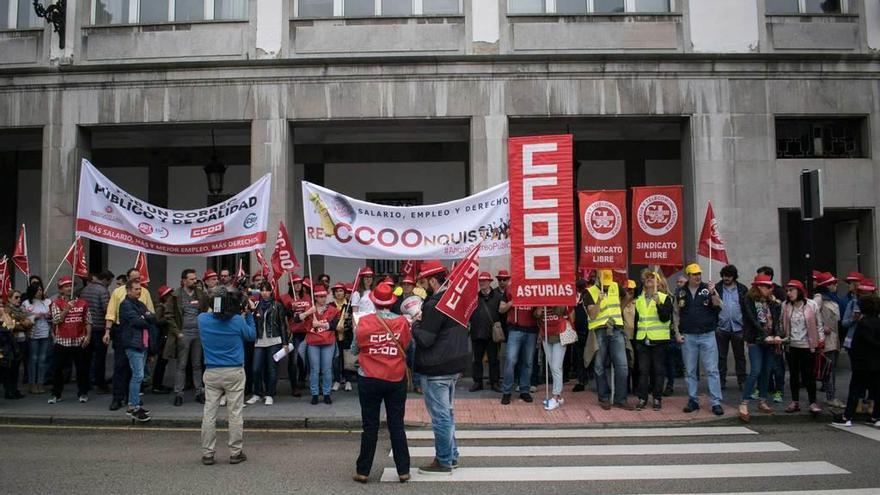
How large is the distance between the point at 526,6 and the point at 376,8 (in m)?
3.24

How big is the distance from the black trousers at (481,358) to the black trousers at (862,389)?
5311 mm

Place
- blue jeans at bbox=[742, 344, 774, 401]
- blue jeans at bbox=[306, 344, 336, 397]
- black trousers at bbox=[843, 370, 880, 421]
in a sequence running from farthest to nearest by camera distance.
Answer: blue jeans at bbox=[306, 344, 336, 397], blue jeans at bbox=[742, 344, 774, 401], black trousers at bbox=[843, 370, 880, 421]

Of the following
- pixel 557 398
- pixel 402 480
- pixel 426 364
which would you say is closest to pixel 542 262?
pixel 557 398

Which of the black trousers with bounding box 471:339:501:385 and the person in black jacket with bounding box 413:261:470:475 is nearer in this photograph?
the person in black jacket with bounding box 413:261:470:475

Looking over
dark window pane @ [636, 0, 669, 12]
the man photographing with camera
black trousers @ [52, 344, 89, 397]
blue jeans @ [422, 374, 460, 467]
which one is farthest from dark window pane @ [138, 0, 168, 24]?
blue jeans @ [422, 374, 460, 467]

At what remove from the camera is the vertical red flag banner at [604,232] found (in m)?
11.0

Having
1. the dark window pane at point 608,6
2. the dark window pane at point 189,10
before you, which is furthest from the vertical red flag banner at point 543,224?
the dark window pane at point 189,10

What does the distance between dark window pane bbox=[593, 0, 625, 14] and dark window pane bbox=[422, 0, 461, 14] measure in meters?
3.02

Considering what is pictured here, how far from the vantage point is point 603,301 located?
1016cm

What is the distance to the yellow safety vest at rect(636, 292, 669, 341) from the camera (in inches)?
387

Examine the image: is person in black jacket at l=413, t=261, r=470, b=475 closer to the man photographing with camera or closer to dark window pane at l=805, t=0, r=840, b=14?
the man photographing with camera

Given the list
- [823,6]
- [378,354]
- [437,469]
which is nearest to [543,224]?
[378,354]

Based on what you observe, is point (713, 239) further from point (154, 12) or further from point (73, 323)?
point (154, 12)

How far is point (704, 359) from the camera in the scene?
9.66 meters
